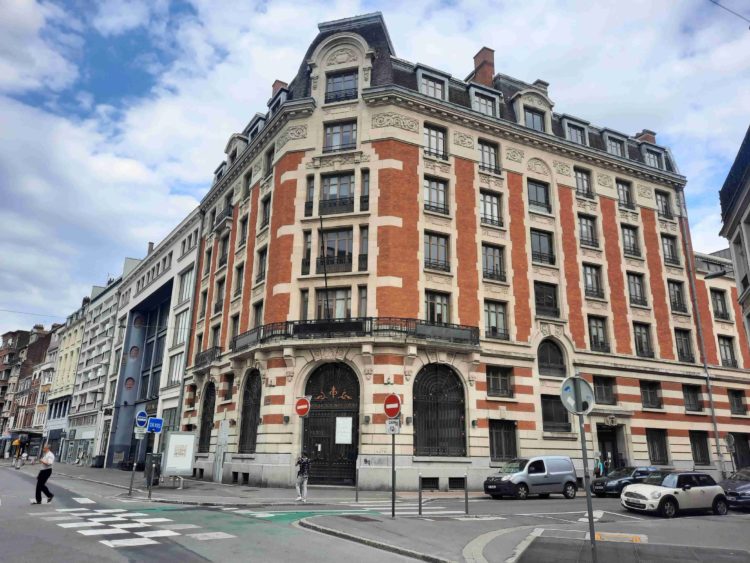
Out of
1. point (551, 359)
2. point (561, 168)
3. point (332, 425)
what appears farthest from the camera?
point (561, 168)

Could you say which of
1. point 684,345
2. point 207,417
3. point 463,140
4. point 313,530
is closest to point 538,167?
point 463,140

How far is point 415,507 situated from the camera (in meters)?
17.4

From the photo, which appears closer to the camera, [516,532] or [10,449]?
[516,532]

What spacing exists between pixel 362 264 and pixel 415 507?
505 inches

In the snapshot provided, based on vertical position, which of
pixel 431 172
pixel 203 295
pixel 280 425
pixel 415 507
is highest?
pixel 431 172

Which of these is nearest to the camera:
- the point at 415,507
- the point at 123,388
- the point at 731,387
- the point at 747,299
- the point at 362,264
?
the point at 415,507

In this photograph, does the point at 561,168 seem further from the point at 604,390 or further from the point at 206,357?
the point at 206,357

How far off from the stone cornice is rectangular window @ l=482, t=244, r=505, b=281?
7.10 m

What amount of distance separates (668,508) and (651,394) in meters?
17.9

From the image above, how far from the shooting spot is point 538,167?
33.1 meters

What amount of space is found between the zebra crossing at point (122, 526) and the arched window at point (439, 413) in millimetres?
13868

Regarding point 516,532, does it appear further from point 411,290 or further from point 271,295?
point 271,295

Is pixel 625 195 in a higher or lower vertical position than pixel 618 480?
higher

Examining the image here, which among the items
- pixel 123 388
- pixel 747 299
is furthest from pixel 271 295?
pixel 123 388
